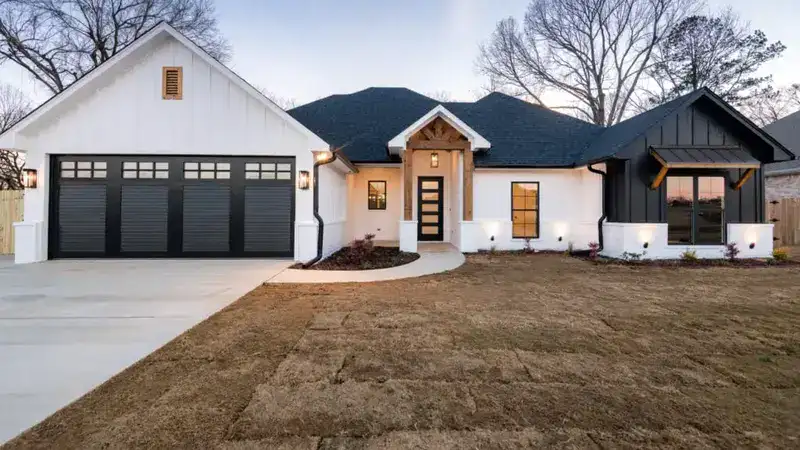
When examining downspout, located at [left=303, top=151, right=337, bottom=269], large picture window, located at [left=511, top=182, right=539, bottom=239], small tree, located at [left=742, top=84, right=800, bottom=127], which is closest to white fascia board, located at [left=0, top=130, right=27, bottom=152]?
downspout, located at [left=303, top=151, right=337, bottom=269]

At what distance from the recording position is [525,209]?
1182cm

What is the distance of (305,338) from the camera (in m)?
3.81

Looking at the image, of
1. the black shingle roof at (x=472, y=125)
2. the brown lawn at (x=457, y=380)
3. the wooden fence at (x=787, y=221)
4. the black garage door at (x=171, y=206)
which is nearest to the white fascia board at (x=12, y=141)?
the black garage door at (x=171, y=206)

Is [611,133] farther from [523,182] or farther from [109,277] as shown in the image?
[109,277]

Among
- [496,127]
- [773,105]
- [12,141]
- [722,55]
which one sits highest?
[722,55]

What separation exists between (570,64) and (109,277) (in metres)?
24.3

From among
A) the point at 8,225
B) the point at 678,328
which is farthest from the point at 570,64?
the point at 8,225

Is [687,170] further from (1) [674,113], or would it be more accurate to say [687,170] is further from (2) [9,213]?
(2) [9,213]

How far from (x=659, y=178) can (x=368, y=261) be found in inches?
303

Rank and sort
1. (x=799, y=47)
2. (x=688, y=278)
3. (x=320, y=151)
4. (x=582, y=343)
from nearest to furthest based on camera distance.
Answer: (x=582, y=343), (x=688, y=278), (x=320, y=151), (x=799, y=47)

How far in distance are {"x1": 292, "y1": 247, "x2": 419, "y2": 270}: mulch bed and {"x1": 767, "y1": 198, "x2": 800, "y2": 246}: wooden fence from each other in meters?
14.2

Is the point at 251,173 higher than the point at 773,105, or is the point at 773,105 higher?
the point at 773,105

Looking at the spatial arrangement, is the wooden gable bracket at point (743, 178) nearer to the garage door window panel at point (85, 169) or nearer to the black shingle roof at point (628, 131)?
the black shingle roof at point (628, 131)

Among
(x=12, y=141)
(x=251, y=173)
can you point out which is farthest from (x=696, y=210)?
(x=12, y=141)
